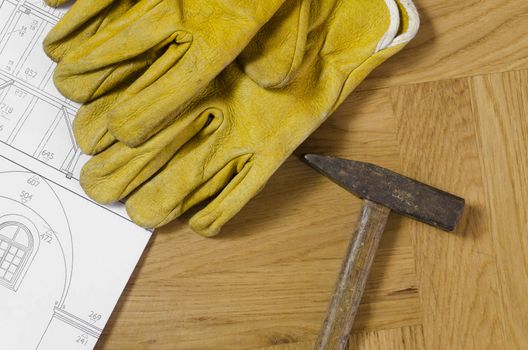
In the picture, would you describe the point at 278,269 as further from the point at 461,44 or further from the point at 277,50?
the point at 461,44

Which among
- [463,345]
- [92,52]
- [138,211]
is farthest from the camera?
[463,345]

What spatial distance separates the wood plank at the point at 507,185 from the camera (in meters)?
1.06

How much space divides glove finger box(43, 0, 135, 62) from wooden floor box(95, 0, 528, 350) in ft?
0.91

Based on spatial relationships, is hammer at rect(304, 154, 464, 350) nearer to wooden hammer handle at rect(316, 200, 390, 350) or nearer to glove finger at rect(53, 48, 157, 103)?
wooden hammer handle at rect(316, 200, 390, 350)

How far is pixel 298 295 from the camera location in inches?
39.9

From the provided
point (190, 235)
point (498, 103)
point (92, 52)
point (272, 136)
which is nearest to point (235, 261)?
point (190, 235)

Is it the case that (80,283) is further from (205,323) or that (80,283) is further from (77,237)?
(205,323)

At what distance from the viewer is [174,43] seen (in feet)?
2.75

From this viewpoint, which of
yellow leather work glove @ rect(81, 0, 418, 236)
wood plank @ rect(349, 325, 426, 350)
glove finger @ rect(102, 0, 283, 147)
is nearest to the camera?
glove finger @ rect(102, 0, 283, 147)

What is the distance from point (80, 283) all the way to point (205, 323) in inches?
7.0

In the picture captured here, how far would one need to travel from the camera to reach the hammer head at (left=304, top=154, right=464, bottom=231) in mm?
970

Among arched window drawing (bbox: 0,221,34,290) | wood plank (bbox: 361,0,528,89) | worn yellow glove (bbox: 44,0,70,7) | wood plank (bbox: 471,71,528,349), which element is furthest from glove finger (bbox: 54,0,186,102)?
wood plank (bbox: 471,71,528,349)

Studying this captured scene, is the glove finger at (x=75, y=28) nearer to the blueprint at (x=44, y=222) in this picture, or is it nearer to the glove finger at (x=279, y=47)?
the blueprint at (x=44, y=222)

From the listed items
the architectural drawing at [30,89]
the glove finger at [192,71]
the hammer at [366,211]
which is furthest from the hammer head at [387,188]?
the architectural drawing at [30,89]
